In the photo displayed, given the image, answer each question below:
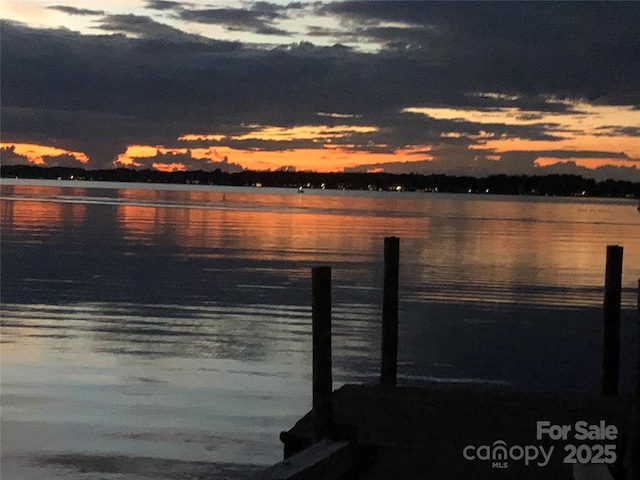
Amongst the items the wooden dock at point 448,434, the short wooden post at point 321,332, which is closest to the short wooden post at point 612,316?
the wooden dock at point 448,434

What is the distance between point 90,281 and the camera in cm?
Answer: 2872

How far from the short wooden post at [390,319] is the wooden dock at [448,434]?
1.65 metres

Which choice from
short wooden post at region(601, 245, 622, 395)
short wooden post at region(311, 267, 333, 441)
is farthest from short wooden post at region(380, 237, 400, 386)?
short wooden post at region(311, 267, 333, 441)

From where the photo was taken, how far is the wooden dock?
28.9 ft

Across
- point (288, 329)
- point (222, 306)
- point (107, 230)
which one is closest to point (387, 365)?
point (288, 329)

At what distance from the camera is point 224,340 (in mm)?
19219

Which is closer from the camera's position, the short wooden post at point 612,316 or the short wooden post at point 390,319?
the short wooden post at point 612,316

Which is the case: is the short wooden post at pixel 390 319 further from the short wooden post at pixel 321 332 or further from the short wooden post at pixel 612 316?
the short wooden post at pixel 321 332

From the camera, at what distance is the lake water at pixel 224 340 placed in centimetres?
1262

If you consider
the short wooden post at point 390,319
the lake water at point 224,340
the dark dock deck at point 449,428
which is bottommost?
the lake water at point 224,340

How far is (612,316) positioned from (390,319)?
10.0 ft

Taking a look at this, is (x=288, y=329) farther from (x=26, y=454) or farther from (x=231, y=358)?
(x=26, y=454)

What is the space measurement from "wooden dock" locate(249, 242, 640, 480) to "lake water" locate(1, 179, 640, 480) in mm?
1879

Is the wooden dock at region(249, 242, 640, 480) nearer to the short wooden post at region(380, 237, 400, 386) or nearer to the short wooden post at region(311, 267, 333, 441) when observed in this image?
the short wooden post at region(311, 267, 333, 441)
